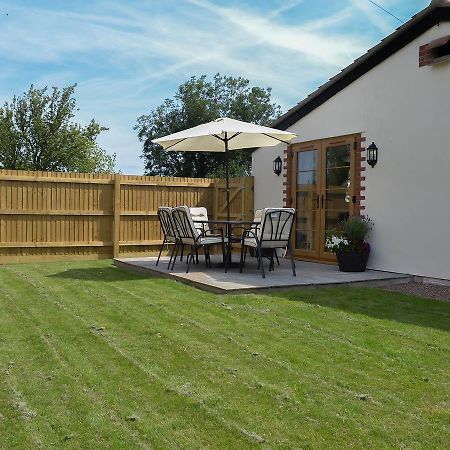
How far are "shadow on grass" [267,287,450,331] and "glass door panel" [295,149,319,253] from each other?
2.98 metres

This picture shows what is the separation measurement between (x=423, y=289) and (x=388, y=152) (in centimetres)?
226

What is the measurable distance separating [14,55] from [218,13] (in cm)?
929

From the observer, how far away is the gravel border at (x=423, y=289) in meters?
6.53

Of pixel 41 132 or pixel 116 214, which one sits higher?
pixel 41 132

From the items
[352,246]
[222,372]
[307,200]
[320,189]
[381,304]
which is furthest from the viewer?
[307,200]

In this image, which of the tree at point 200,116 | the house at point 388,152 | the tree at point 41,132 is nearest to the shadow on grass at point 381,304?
the house at point 388,152

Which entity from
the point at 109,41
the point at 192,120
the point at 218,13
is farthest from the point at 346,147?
the point at 192,120

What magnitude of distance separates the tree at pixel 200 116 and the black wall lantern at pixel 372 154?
17323 mm

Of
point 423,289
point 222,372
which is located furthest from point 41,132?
point 222,372

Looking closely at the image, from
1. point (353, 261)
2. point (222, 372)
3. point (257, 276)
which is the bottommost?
point (222, 372)

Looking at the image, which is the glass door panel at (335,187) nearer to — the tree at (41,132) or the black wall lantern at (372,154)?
the black wall lantern at (372,154)

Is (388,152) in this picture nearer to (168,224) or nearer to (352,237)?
(352,237)

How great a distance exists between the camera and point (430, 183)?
7.53 meters

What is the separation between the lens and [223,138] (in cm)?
881
